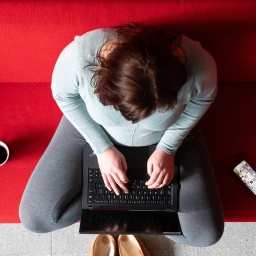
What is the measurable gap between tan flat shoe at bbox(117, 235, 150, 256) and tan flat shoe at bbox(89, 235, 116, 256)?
0.03 meters

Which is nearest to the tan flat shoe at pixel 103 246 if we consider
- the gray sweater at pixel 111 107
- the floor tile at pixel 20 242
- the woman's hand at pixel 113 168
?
the floor tile at pixel 20 242

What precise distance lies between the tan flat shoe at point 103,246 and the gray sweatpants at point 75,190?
1.21 feet

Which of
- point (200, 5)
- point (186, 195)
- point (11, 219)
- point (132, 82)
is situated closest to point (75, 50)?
point (132, 82)

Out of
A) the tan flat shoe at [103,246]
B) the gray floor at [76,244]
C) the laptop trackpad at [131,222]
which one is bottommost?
the gray floor at [76,244]

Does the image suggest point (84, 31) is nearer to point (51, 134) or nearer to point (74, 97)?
point (74, 97)

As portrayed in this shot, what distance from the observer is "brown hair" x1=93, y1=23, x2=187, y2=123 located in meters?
0.65

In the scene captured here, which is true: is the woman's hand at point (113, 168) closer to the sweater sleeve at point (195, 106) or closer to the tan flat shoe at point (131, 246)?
the sweater sleeve at point (195, 106)

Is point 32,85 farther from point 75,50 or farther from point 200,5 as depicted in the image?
point 200,5

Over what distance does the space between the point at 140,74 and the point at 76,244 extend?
1.10m

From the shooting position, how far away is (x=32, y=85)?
1.28 metres

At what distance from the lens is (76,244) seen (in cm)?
152

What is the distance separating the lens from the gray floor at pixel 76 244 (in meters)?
1.51

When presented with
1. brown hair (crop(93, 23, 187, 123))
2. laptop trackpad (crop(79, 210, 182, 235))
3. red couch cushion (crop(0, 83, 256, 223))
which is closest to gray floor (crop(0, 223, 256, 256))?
red couch cushion (crop(0, 83, 256, 223))

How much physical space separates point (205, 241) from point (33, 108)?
77 centimetres
